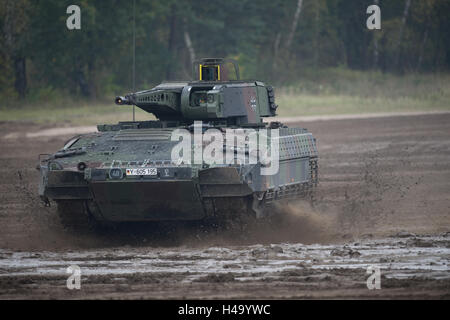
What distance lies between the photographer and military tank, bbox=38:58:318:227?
516 inches

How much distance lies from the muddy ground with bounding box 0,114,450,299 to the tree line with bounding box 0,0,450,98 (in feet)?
43.1

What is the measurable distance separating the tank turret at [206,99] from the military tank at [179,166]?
0.05 ft

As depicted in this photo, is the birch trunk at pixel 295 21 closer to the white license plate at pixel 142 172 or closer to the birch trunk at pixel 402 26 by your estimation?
the birch trunk at pixel 402 26

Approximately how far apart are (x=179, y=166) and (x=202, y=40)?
29582 millimetres

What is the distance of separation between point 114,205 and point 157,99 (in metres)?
2.39

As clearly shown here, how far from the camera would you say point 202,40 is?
4219 cm

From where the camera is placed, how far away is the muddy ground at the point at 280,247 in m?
10.2
